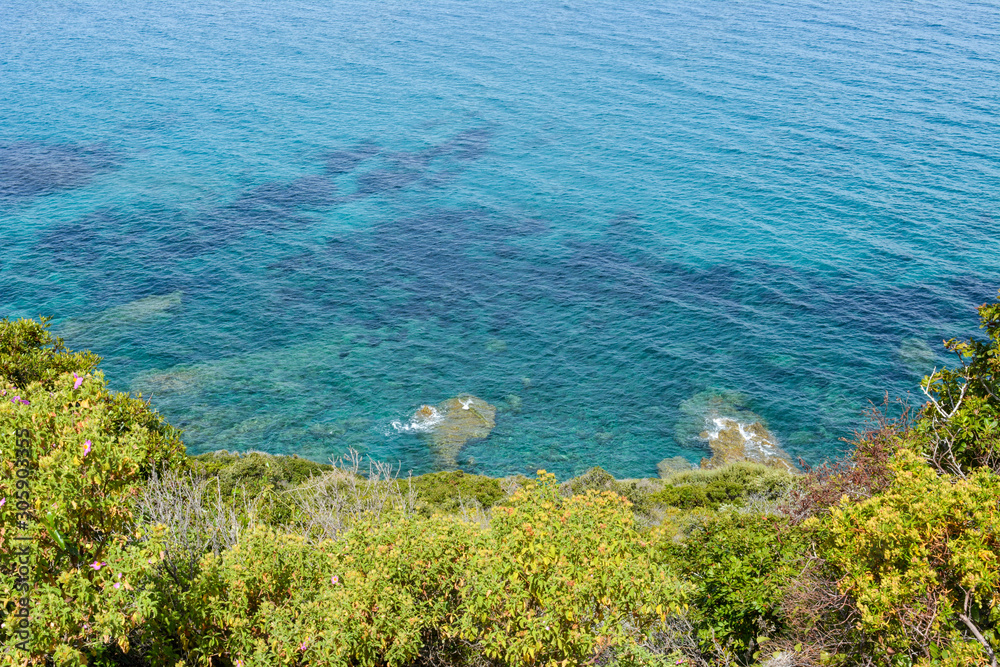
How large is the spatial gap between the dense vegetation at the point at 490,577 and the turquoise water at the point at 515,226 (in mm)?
25781

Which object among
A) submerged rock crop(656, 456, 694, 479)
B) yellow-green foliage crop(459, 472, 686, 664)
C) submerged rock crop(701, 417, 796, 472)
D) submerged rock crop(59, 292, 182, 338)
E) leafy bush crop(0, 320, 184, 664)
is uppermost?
leafy bush crop(0, 320, 184, 664)

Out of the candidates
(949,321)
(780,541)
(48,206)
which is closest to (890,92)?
(949,321)

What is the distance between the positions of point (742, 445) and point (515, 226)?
33.0 m

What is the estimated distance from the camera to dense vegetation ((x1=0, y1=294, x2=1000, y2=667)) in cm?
1279

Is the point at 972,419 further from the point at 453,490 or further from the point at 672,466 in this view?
the point at 672,466

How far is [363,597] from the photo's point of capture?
14.8 m

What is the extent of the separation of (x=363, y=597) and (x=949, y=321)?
2114 inches

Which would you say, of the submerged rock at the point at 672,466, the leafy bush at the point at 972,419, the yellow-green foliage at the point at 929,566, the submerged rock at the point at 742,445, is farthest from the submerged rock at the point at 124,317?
the yellow-green foliage at the point at 929,566

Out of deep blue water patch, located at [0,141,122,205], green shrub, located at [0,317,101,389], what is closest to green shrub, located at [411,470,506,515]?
green shrub, located at [0,317,101,389]

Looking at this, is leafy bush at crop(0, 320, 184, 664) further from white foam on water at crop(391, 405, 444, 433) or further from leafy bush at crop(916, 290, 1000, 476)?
white foam on water at crop(391, 405, 444, 433)

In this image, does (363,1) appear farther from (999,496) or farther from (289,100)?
(999,496)

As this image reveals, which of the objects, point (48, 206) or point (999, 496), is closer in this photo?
point (999, 496)

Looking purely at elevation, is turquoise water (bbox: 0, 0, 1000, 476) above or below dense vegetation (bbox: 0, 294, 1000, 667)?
below

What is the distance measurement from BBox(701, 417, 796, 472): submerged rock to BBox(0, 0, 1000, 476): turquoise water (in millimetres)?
1065
